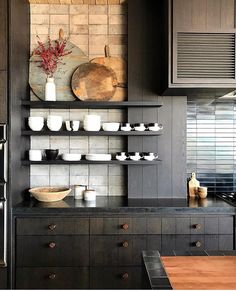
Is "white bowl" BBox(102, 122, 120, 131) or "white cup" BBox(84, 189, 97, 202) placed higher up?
"white bowl" BBox(102, 122, 120, 131)

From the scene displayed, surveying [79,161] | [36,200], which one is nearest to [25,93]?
[79,161]

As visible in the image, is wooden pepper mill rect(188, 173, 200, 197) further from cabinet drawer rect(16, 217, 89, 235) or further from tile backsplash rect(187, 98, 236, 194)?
cabinet drawer rect(16, 217, 89, 235)

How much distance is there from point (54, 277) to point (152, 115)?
1.69m

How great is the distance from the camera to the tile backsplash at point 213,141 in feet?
9.84

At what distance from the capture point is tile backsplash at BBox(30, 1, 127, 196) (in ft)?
9.49

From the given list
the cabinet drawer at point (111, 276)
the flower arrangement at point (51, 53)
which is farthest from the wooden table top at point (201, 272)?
the flower arrangement at point (51, 53)

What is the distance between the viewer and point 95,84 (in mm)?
2812

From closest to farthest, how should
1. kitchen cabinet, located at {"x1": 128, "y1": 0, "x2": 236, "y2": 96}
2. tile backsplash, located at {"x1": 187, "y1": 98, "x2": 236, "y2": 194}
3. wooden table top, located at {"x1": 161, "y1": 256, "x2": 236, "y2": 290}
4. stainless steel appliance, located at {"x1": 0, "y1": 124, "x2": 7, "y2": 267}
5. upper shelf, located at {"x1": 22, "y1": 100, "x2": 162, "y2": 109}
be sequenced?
wooden table top, located at {"x1": 161, "y1": 256, "x2": 236, "y2": 290}, stainless steel appliance, located at {"x1": 0, "y1": 124, "x2": 7, "y2": 267}, kitchen cabinet, located at {"x1": 128, "y1": 0, "x2": 236, "y2": 96}, upper shelf, located at {"x1": 22, "y1": 100, "x2": 162, "y2": 109}, tile backsplash, located at {"x1": 187, "y1": 98, "x2": 236, "y2": 194}

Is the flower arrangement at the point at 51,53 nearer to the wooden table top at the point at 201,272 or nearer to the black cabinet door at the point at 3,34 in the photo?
the black cabinet door at the point at 3,34

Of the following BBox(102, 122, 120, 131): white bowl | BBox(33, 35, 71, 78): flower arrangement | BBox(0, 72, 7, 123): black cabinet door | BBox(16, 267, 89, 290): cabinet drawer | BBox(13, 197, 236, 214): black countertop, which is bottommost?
BBox(16, 267, 89, 290): cabinet drawer

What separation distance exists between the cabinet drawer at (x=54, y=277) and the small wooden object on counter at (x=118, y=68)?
5.34 feet

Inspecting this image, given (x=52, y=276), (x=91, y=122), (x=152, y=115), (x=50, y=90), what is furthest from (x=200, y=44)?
(x=52, y=276)

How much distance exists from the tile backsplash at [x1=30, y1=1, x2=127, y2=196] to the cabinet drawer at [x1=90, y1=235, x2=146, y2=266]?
2.10 feet

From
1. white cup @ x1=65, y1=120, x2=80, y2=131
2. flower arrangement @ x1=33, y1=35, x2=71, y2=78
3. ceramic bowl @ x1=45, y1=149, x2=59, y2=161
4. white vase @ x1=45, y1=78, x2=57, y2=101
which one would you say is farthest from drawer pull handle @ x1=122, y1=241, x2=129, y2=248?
flower arrangement @ x1=33, y1=35, x2=71, y2=78
